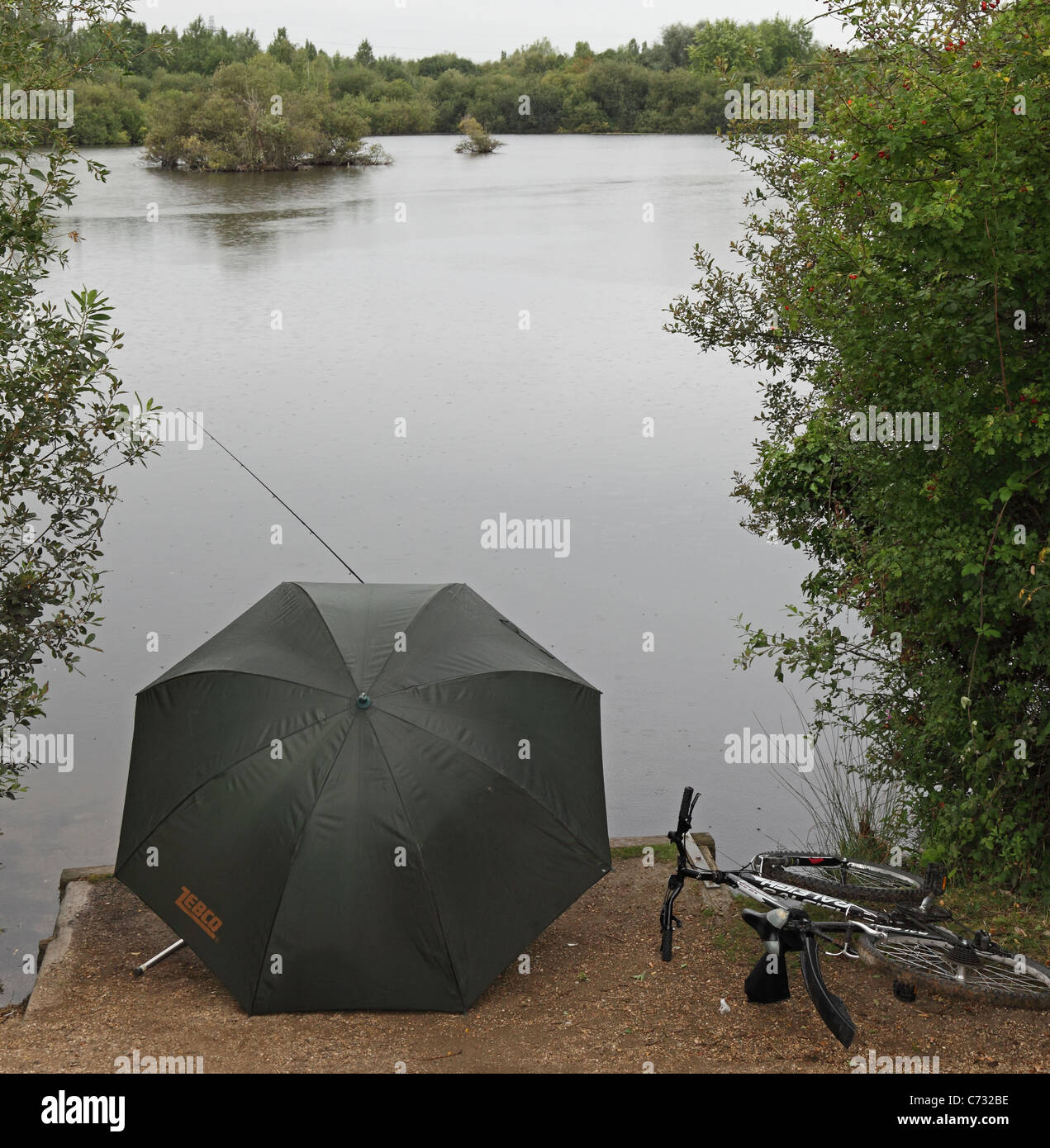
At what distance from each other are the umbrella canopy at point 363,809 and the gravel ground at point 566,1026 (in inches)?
8.3

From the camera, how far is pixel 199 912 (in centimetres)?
570

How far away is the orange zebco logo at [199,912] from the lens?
5652 mm

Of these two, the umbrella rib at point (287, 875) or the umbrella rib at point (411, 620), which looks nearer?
the umbrella rib at point (287, 875)

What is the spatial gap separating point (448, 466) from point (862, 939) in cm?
1375

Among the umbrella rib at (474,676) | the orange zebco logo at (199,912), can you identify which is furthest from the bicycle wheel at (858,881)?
the orange zebco logo at (199,912)

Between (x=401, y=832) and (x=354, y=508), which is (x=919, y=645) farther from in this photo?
(x=354, y=508)

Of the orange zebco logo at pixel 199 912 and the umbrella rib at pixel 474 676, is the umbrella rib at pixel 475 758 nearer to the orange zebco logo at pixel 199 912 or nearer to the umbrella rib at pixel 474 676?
the umbrella rib at pixel 474 676

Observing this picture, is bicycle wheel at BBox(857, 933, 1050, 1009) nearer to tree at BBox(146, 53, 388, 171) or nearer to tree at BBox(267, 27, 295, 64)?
tree at BBox(146, 53, 388, 171)

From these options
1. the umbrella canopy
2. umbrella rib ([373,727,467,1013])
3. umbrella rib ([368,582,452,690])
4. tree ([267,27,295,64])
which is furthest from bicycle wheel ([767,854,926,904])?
tree ([267,27,295,64])

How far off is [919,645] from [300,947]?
153 inches

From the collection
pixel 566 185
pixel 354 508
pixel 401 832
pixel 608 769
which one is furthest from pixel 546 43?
pixel 401 832

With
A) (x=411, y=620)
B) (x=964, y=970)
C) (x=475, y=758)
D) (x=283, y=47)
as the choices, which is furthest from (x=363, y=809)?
(x=283, y=47)

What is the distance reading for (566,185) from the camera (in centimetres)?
4659

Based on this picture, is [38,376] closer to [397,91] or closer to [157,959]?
[157,959]
